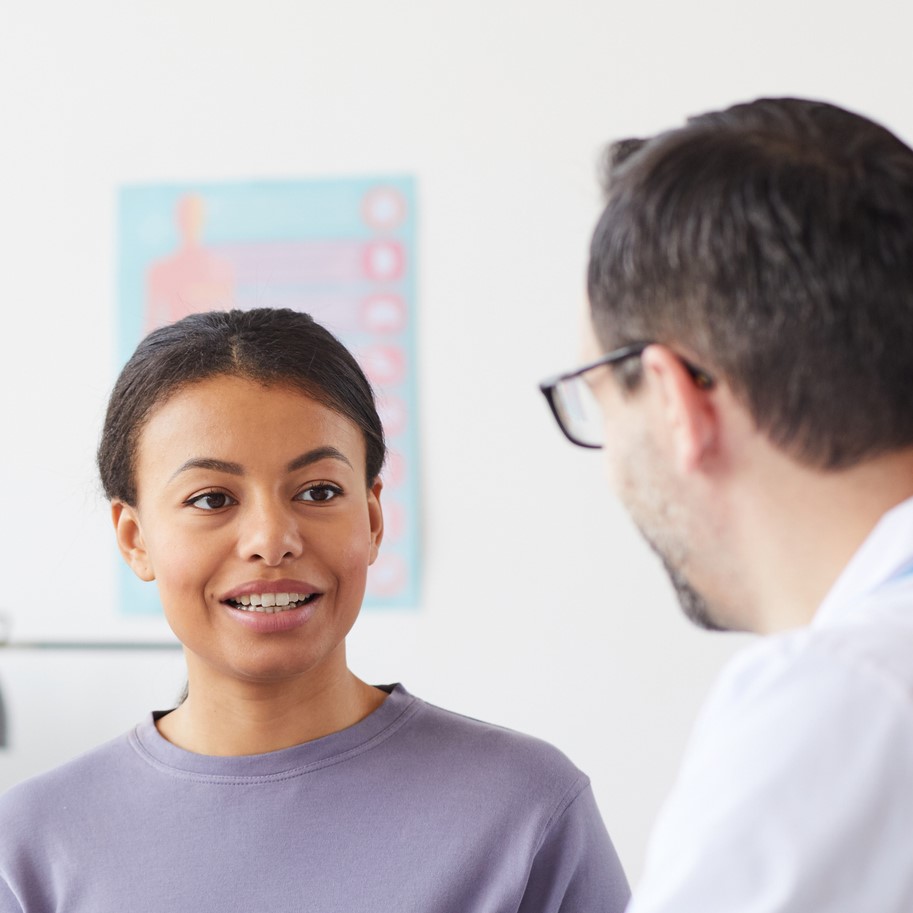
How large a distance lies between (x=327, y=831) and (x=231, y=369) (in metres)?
0.48

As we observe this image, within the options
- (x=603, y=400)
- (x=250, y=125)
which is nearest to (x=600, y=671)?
(x=250, y=125)

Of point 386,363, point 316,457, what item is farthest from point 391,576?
point 316,457

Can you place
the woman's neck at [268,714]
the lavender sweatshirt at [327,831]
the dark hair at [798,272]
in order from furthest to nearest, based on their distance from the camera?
the woman's neck at [268,714] < the lavender sweatshirt at [327,831] < the dark hair at [798,272]

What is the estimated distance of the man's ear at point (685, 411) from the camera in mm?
840

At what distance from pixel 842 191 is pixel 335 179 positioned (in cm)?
199

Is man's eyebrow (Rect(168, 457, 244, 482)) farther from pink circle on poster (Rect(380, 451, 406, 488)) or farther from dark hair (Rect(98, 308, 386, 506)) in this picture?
pink circle on poster (Rect(380, 451, 406, 488))

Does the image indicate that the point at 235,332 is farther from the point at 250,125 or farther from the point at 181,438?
the point at 250,125

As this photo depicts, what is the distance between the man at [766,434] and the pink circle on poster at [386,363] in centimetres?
175

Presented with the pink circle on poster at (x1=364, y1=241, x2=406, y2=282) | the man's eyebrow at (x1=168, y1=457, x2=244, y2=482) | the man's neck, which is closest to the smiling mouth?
the man's eyebrow at (x1=168, y1=457, x2=244, y2=482)

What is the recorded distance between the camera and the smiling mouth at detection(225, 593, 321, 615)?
127 cm

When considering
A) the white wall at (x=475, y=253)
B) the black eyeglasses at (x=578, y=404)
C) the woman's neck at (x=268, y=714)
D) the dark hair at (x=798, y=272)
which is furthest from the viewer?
the white wall at (x=475, y=253)

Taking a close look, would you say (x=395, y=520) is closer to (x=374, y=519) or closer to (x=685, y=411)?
(x=374, y=519)

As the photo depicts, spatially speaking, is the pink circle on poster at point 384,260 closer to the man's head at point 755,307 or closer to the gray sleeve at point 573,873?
the gray sleeve at point 573,873

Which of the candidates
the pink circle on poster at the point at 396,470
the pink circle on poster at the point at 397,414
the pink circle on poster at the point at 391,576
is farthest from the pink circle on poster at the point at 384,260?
the pink circle on poster at the point at 391,576
